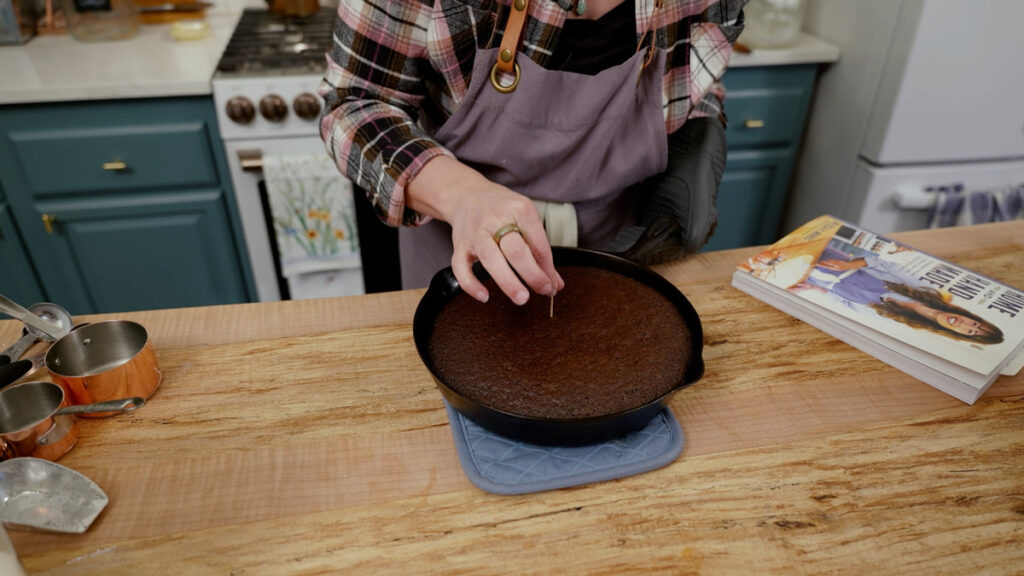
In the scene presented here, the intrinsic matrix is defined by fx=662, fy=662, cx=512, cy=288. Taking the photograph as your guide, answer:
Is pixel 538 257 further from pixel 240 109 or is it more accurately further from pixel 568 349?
pixel 240 109

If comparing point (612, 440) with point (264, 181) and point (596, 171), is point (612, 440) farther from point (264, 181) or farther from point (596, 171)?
point (264, 181)

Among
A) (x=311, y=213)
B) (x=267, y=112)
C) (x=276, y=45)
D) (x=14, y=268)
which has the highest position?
(x=276, y=45)

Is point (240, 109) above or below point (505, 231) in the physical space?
below

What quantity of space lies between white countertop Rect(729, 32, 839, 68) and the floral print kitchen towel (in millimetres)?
1155

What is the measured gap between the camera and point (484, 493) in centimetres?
64

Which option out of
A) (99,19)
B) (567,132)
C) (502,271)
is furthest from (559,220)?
(99,19)

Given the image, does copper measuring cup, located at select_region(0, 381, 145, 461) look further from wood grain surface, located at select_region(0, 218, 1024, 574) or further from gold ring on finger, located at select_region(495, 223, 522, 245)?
gold ring on finger, located at select_region(495, 223, 522, 245)

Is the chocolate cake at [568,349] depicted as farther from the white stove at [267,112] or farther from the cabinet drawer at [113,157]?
the cabinet drawer at [113,157]

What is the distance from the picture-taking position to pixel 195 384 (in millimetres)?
768

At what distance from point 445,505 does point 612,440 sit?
186mm

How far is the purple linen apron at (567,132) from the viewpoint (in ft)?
3.18

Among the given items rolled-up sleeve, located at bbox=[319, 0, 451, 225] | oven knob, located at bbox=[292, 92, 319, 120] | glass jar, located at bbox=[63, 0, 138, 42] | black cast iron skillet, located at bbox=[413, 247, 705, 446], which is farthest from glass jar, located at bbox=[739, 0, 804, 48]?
glass jar, located at bbox=[63, 0, 138, 42]

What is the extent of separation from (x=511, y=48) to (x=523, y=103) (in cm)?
8

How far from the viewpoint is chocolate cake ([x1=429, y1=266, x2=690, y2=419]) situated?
66 cm
